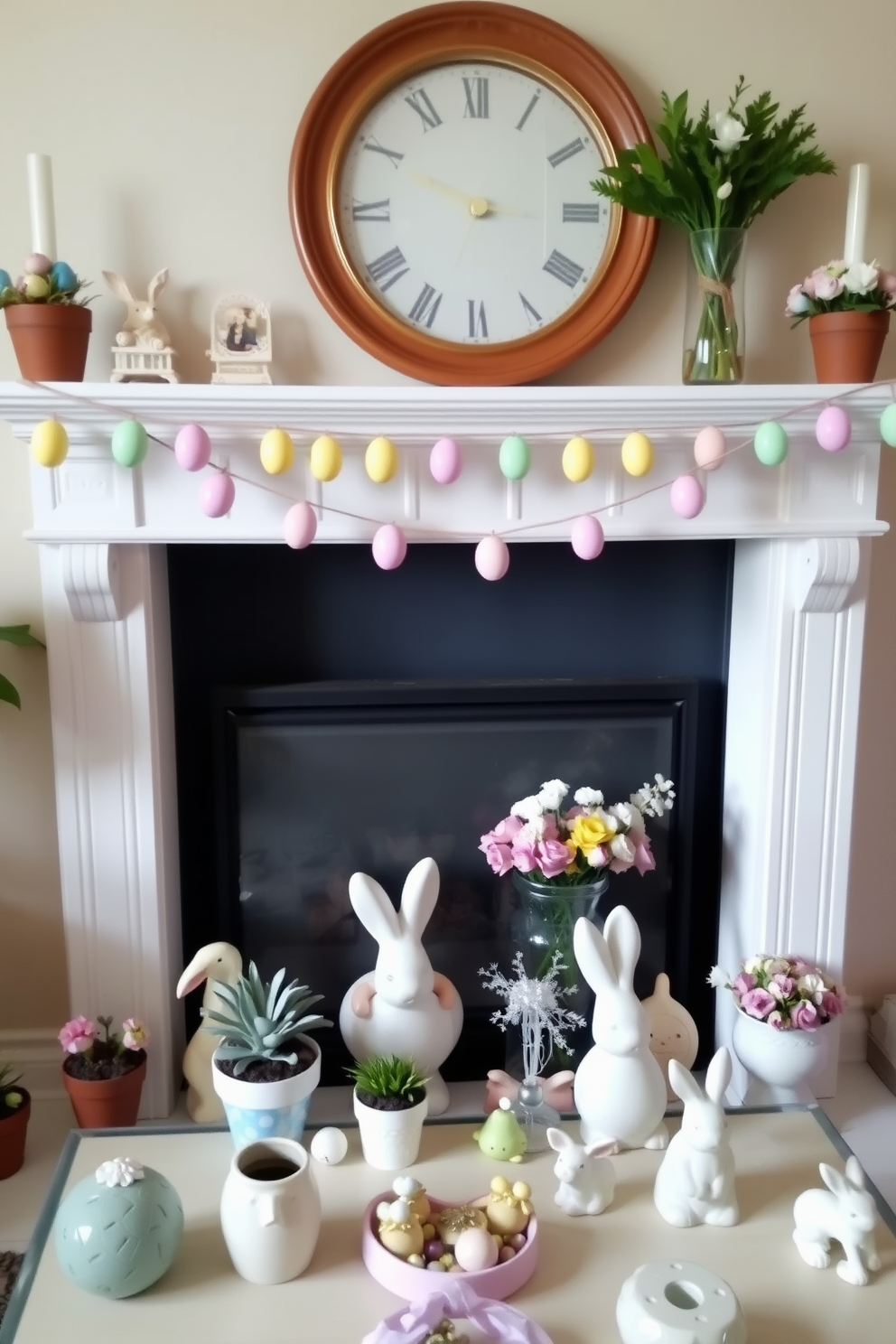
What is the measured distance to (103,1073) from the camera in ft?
5.67

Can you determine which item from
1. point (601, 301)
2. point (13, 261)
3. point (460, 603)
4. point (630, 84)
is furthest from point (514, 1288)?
point (630, 84)

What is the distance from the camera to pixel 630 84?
1745mm

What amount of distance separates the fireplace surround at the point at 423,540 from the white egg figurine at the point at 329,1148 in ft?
1.25

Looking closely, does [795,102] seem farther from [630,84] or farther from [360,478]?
[360,478]

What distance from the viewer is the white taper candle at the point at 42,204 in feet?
5.15

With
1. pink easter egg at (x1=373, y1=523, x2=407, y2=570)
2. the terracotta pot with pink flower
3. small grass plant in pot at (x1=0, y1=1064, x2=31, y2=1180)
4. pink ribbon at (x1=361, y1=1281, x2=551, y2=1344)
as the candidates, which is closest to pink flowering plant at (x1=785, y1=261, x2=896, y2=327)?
pink easter egg at (x1=373, y1=523, x2=407, y2=570)

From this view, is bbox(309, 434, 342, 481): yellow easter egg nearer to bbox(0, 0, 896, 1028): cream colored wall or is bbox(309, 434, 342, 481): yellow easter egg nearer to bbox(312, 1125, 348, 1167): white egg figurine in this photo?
bbox(0, 0, 896, 1028): cream colored wall

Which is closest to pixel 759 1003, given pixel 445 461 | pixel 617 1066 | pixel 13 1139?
pixel 617 1066

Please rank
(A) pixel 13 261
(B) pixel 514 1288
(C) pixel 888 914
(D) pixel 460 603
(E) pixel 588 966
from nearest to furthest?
1. (B) pixel 514 1288
2. (E) pixel 588 966
3. (A) pixel 13 261
4. (D) pixel 460 603
5. (C) pixel 888 914

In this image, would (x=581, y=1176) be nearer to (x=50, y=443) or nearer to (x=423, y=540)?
(x=423, y=540)

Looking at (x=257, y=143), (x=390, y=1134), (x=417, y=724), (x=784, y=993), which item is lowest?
(x=390, y=1134)

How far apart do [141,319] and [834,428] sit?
1067mm

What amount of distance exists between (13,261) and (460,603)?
0.91 meters

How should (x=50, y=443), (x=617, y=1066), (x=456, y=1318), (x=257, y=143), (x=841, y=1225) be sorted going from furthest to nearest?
(x=257, y=143) < (x=617, y=1066) < (x=50, y=443) < (x=841, y=1225) < (x=456, y=1318)
